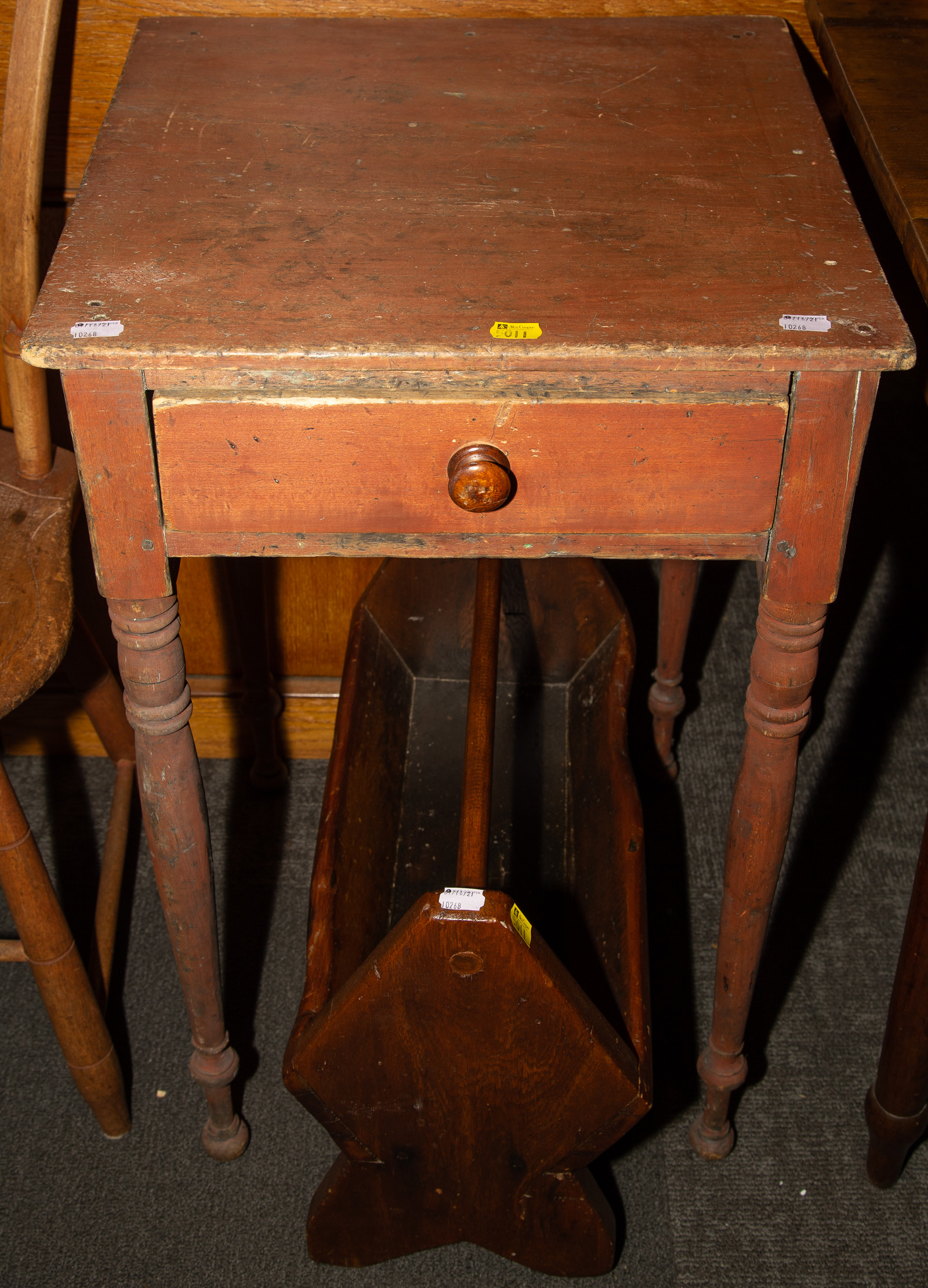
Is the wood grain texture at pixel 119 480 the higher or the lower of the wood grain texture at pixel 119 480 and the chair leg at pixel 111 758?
the higher

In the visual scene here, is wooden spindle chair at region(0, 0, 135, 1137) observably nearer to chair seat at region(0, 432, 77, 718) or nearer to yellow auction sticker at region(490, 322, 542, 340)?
chair seat at region(0, 432, 77, 718)

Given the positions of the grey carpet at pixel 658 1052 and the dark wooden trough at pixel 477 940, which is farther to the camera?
the grey carpet at pixel 658 1052

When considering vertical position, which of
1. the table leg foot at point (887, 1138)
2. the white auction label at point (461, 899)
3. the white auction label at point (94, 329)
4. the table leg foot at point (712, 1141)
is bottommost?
the table leg foot at point (712, 1141)

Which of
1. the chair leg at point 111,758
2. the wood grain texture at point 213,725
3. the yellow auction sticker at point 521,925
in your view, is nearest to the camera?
the yellow auction sticker at point 521,925

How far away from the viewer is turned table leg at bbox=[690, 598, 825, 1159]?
946 millimetres

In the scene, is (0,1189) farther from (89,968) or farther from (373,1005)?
(373,1005)

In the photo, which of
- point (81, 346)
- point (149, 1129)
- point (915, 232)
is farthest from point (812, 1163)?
point (81, 346)

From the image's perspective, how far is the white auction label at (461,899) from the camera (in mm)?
910

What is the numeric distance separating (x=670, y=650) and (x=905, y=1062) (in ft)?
2.03

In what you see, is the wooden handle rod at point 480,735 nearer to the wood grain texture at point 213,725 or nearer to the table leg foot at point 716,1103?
the table leg foot at point 716,1103

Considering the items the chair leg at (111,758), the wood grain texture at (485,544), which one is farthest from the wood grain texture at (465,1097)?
the chair leg at (111,758)

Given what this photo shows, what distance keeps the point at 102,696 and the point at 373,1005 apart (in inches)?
25.8

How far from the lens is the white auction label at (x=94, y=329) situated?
2.69ft

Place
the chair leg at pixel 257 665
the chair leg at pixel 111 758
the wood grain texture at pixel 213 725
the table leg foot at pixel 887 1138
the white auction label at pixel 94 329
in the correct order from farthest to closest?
the wood grain texture at pixel 213 725
the chair leg at pixel 257 665
the chair leg at pixel 111 758
the table leg foot at pixel 887 1138
the white auction label at pixel 94 329
